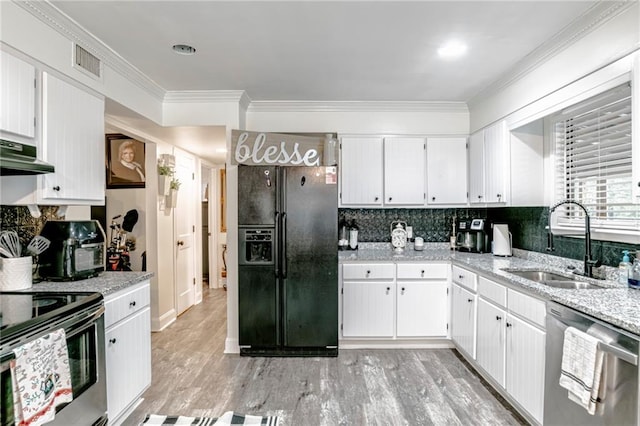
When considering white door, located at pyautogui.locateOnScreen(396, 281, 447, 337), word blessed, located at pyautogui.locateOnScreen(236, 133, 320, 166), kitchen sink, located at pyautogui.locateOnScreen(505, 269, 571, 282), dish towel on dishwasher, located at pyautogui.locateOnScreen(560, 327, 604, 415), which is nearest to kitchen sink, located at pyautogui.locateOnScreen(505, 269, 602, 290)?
kitchen sink, located at pyautogui.locateOnScreen(505, 269, 571, 282)

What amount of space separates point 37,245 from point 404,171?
127 inches

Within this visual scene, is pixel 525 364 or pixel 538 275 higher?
pixel 538 275

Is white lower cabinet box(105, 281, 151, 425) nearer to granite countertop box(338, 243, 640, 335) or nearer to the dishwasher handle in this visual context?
granite countertop box(338, 243, 640, 335)

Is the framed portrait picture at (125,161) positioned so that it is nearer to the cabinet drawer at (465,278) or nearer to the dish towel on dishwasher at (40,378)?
the dish towel on dishwasher at (40,378)

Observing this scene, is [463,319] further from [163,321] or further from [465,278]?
[163,321]

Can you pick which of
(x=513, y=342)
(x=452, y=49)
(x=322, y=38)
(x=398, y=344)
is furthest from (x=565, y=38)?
(x=398, y=344)

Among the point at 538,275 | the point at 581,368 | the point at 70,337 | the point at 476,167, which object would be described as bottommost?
the point at 581,368

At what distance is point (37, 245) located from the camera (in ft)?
7.07

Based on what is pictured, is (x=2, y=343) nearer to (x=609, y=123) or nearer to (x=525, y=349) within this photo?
(x=525, y=349)

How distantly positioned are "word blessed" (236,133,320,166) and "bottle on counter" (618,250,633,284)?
92.9 inches

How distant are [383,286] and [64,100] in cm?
293

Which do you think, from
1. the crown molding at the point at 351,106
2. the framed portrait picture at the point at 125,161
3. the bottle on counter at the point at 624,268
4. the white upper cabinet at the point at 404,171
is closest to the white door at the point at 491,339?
the bottle on counter at the point at 624,268

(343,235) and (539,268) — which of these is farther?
(343,235)

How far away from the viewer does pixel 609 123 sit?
2.31m
